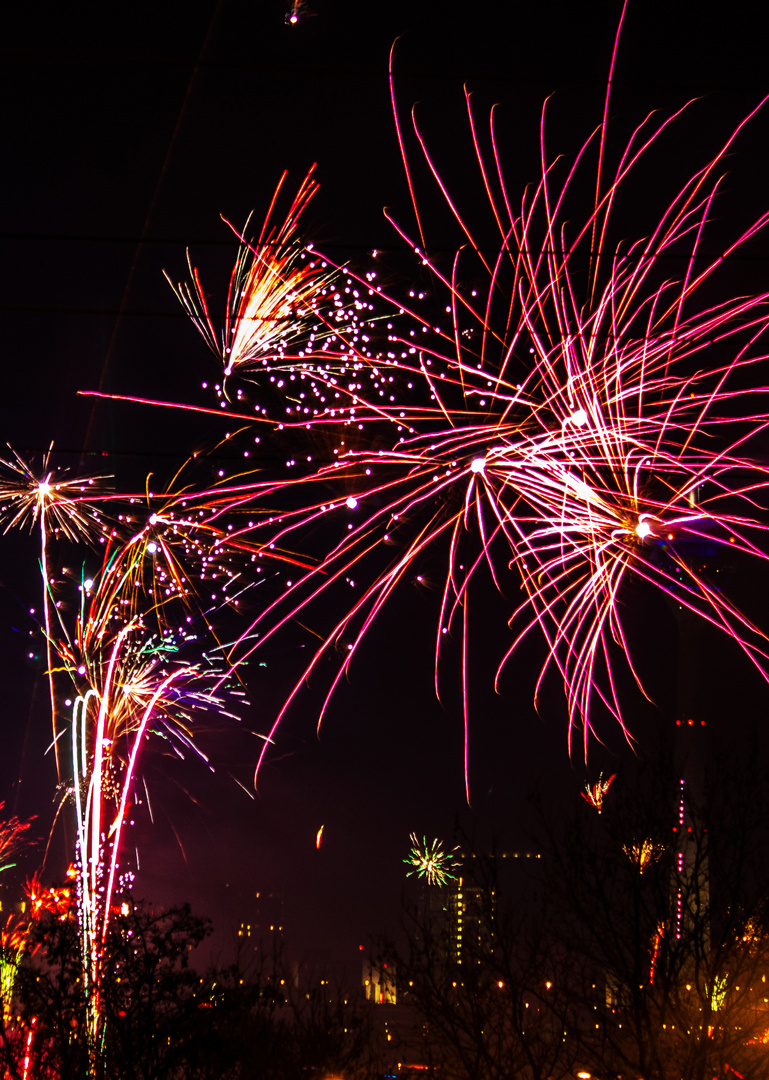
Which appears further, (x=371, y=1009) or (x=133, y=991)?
(x=371, y=1009)

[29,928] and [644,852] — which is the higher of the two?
[644,852]

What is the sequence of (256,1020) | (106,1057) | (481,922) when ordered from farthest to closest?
(256,1020), (481,922), (106,1057)

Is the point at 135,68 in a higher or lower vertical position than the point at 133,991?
higher

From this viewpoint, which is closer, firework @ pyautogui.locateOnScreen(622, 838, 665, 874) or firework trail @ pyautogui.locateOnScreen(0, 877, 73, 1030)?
firework @ pyautogui.locateOnScreen(622, 838, 665, 874)

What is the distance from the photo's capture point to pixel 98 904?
12445 millimetres

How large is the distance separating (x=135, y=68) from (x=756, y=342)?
5.87 m

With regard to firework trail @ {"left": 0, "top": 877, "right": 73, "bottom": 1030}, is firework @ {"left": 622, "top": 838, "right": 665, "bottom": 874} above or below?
above

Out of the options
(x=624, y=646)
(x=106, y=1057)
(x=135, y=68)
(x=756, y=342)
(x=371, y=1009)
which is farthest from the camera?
(x=371, y=1009)

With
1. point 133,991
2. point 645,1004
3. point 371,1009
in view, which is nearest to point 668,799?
point 645,1004

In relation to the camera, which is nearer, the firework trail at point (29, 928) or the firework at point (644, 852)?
the firework at point (644, 852)

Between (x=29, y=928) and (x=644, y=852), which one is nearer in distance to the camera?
(x=644, y=852)

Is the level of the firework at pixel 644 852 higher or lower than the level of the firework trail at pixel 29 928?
higher

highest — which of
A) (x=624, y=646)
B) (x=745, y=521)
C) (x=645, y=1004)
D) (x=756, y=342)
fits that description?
(x=756, y=342)

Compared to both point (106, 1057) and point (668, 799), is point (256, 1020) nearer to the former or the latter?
point (106, 1057)
